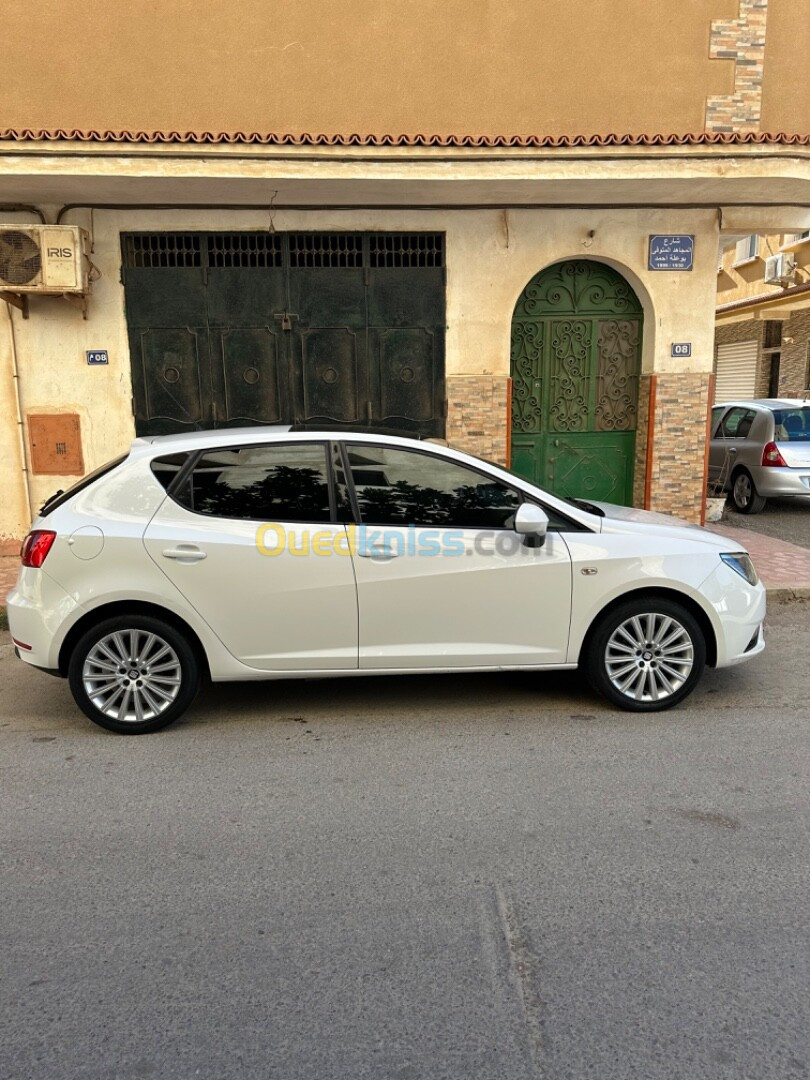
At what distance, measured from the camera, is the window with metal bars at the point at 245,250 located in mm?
9039

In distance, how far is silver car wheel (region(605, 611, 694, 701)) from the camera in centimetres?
467

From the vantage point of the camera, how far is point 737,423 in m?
12.3

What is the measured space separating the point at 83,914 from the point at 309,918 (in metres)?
0.82

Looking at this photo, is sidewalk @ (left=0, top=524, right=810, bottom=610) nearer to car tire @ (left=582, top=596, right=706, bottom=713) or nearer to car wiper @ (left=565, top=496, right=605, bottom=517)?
car wiper @ (left=565, top=496, right=605, bottom=517)

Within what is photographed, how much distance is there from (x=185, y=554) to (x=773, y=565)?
6.36 m

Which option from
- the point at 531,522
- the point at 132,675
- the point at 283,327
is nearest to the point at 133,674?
the point at 132,675

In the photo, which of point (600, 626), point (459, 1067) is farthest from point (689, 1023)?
point (600, 626)

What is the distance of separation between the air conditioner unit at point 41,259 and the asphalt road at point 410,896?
5.33m

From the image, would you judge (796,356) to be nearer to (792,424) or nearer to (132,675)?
(792,424)

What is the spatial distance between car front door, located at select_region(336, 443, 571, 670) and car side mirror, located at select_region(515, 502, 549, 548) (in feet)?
0.39

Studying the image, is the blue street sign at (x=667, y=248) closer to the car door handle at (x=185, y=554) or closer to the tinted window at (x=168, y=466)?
the tinted window at (x=168, y=466)

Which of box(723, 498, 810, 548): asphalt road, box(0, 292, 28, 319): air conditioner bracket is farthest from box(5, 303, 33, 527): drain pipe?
box(723, 498, 810, 548): asphalt road

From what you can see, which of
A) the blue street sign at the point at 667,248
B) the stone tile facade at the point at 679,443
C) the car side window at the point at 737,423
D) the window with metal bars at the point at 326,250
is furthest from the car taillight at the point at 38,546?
the car side window at the point at 737,423

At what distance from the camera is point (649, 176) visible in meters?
7.95
